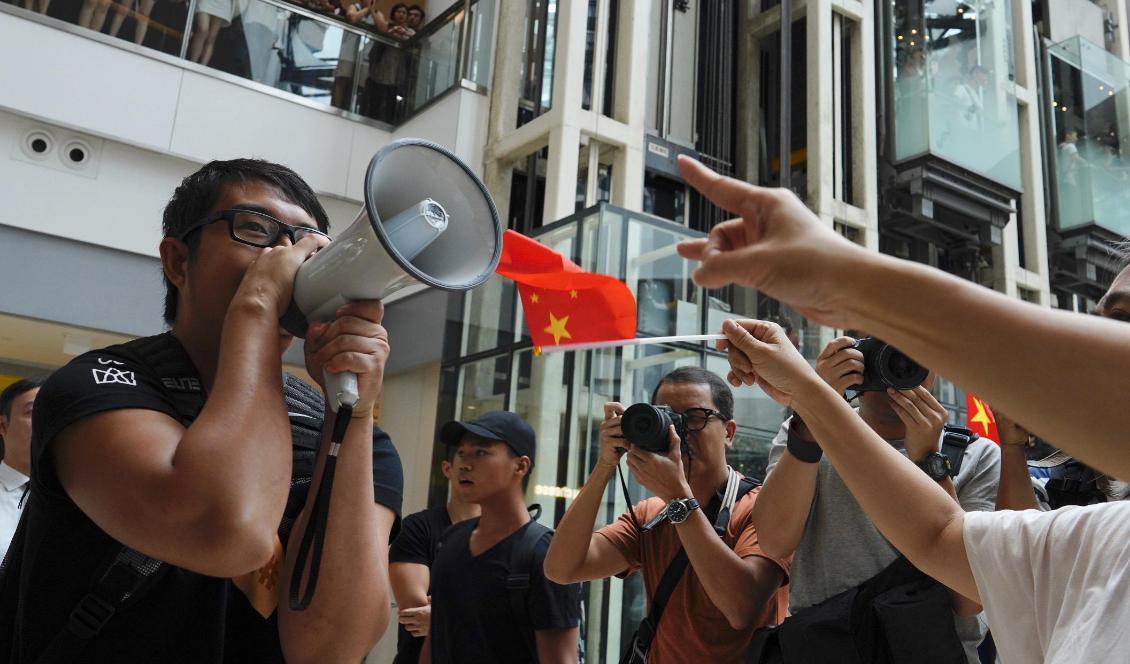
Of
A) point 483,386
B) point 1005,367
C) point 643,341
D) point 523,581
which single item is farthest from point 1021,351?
point 483,386

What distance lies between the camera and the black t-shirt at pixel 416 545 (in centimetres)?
383

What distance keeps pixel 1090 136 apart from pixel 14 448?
11.8m

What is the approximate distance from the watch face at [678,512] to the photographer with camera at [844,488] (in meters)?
0.20

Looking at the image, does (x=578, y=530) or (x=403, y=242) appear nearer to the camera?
(x=403, y=242)

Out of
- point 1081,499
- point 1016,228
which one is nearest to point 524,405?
point 1081,499

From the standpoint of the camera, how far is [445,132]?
8.95 meters

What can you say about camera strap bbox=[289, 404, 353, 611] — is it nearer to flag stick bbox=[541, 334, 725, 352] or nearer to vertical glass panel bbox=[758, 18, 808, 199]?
flag stick bbox=[541, 334, 725, 352]

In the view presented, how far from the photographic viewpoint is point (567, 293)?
3.58 metres

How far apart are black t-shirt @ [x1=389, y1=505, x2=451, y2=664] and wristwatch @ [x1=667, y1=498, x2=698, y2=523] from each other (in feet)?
5.69

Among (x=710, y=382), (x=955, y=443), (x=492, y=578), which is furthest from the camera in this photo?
(x=492, y=578)

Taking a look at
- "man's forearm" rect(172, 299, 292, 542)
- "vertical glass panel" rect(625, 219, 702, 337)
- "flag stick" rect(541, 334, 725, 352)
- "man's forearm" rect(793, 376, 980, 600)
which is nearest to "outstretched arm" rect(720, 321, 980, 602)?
"man's forearm" rect(793, 376, 980, 600)

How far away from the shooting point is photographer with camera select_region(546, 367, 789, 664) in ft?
7.91

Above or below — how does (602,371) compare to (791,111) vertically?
below

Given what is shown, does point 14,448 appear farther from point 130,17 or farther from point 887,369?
point 130,17
